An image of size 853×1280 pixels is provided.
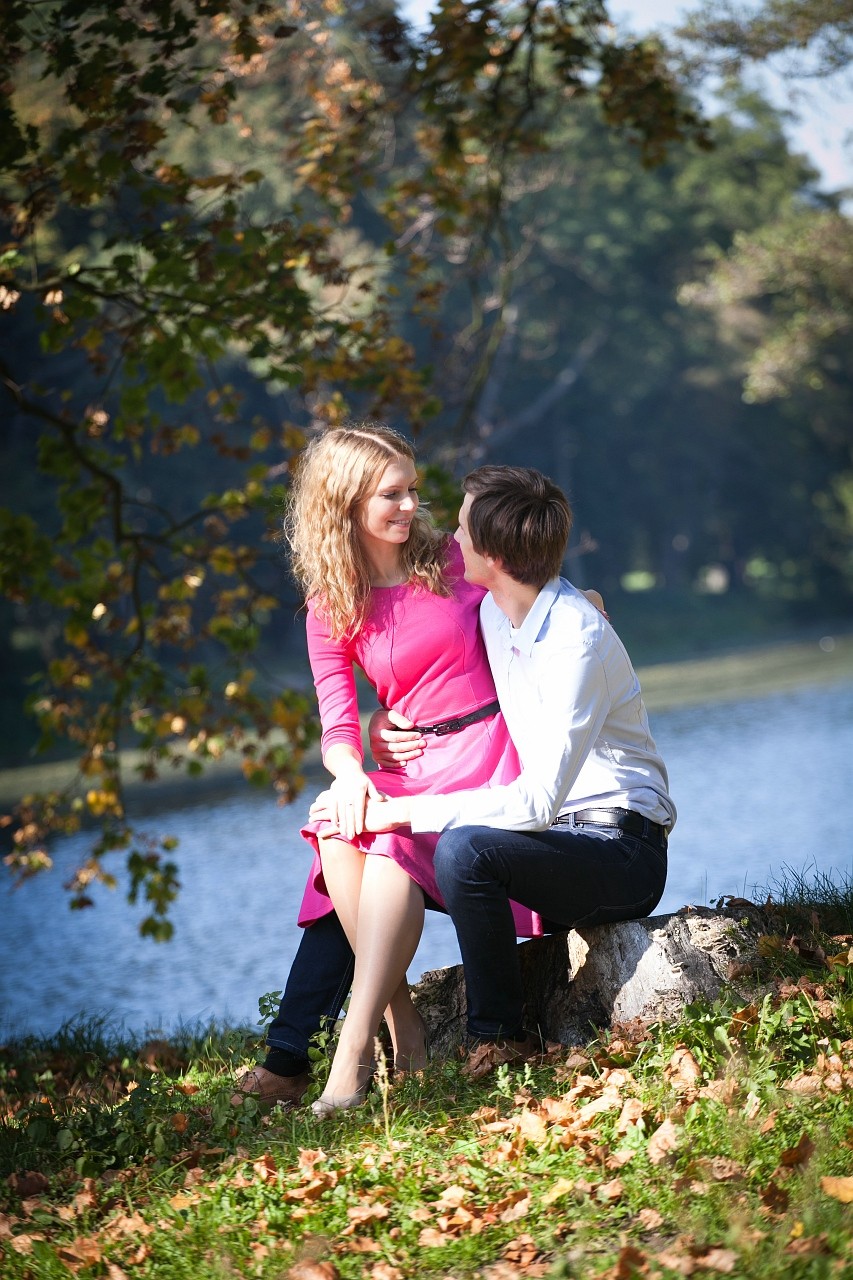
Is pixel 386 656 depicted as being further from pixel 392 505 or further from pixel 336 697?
pixel 392 505

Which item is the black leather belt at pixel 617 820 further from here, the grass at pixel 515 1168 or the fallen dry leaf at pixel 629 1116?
the fallen dry leaf at pixel 629 1116

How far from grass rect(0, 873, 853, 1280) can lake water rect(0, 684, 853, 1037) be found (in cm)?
160

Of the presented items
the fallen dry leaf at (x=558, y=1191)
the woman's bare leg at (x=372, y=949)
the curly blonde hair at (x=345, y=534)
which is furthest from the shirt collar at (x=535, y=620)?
the fallen dry leaf at (x=558, y=1191)

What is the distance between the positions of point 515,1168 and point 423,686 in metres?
1.45

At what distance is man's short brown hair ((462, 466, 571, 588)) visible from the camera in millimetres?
3896

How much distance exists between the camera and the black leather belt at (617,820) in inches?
153

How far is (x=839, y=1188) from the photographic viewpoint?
9.33ft

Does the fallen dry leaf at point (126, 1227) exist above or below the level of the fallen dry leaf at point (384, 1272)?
below

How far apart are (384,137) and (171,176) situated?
2195mm

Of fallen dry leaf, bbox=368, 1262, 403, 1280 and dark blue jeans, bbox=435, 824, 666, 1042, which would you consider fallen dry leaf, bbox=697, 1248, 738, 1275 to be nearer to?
fallen dry leaf, bbox=368, 1262, 403, 1280

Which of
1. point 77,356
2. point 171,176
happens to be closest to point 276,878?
point 171,176

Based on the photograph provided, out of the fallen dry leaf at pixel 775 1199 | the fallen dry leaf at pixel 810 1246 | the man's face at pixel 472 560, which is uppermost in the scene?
the man's face at pixel 472 560

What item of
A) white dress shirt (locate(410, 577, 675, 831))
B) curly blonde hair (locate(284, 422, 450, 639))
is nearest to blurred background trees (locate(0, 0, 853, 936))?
curly blonde hair (locate(284, 422, 450, 639))

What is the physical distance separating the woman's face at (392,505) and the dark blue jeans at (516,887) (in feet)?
3.25
